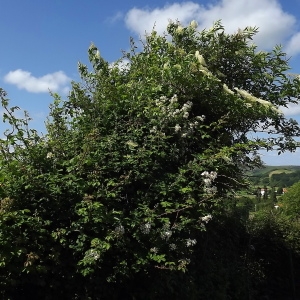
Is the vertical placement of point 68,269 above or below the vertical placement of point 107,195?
below

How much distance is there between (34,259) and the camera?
12.0 ft

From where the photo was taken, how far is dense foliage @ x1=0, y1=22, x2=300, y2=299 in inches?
157

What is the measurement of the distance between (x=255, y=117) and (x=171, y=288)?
2431mm

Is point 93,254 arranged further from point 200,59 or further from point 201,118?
point 200,59

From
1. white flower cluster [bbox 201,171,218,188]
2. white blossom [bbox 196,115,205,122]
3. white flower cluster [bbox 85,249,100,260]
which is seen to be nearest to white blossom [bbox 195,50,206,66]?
white blossom [bbox 196,115,205,122]

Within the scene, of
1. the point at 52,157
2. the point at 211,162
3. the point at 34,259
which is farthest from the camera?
the point at 211,162

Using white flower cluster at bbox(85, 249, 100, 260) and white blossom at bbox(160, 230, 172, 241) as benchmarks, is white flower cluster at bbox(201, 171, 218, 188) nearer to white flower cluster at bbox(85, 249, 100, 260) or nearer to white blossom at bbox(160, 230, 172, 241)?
white blossom at bbox(160, 230, 172, 241)

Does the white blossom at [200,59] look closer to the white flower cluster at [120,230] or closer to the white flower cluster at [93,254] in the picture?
the white flower cluster at [120,230]

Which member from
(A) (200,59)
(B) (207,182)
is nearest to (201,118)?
(A) (200,59)

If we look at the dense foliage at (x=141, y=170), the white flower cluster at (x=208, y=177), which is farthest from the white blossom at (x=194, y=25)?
the white flower cluster at (x=208, y=177)

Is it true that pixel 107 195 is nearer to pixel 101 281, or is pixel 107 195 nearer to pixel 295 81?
pixel 101 281

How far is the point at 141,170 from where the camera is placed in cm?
452

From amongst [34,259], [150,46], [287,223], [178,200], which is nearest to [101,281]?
[34,259]

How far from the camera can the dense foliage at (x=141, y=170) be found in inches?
157
